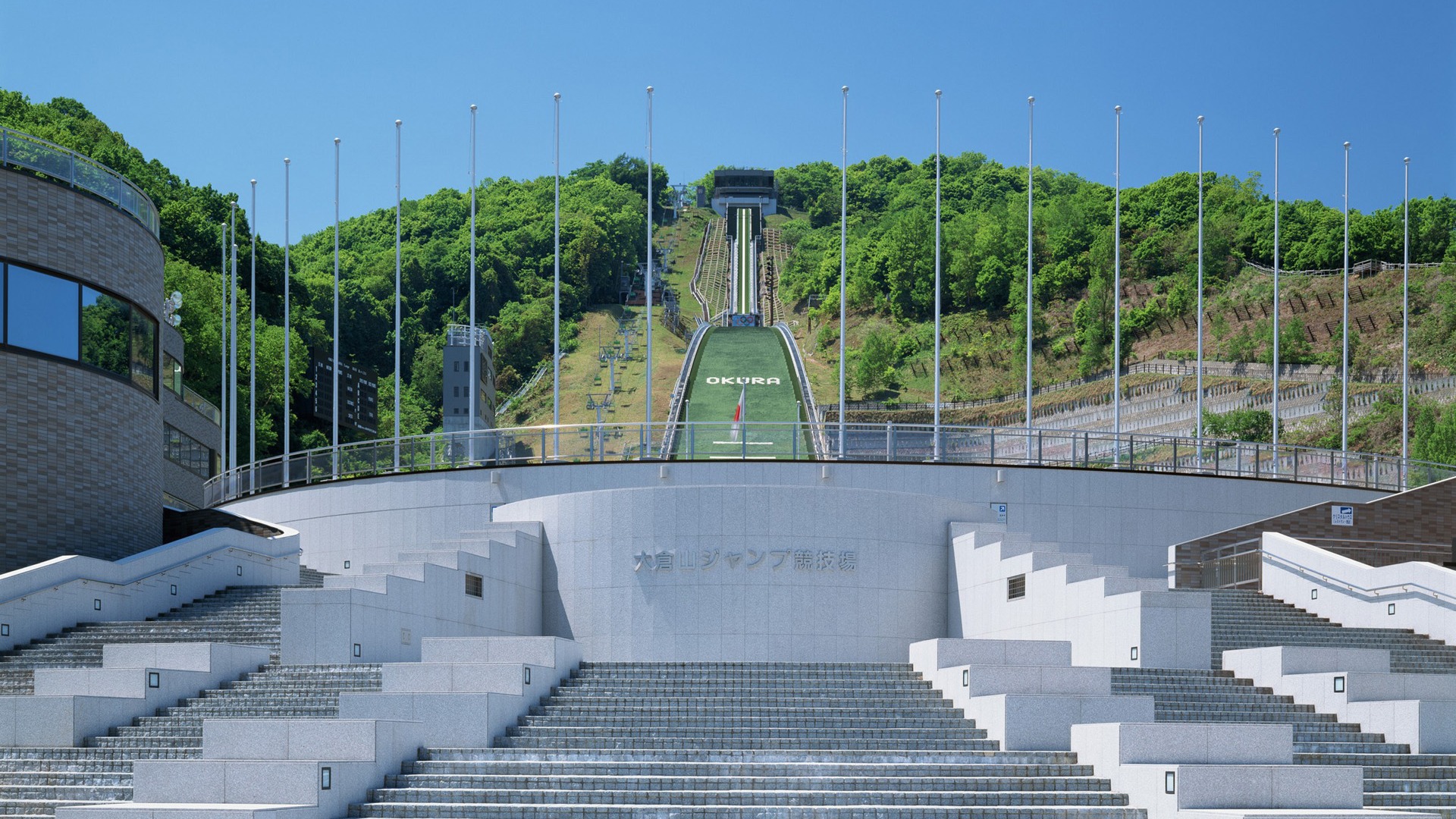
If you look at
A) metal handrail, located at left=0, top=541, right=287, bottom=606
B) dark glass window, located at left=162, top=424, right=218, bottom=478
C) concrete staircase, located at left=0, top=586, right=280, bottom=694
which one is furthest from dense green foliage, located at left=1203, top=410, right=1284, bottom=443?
concrete staircase, located at left=0, top=586, right=280, bottom=694

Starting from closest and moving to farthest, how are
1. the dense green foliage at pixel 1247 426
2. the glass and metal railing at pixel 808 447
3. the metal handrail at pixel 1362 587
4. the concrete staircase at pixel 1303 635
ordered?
the concrete staircase at pixel 1303 635 < the metal handrail at pixel 1362 587 < the glass and metal railing at pixel 808 447 < the dense green foliage at pixel 1247 426

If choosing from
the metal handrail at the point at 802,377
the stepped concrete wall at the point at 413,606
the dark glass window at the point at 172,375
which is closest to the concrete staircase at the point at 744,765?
the stepped concrete wall at the point at 413,606

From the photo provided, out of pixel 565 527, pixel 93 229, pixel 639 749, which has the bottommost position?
pixel 639 749

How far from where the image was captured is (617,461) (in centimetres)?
2908

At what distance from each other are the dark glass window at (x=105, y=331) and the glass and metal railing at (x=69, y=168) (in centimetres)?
185

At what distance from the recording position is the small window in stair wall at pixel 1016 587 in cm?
2331

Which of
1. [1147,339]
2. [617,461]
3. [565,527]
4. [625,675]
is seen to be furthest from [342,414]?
[1147,339]

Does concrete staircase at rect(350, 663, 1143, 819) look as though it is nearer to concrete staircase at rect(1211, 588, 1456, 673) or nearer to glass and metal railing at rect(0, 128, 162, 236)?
concrete staircase at rect(1211, 588, 1456, 673)

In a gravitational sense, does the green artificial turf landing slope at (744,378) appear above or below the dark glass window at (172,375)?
above

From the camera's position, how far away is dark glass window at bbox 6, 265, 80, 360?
2522 centimetres

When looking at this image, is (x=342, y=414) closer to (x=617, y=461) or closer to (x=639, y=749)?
(x=617, y=461)

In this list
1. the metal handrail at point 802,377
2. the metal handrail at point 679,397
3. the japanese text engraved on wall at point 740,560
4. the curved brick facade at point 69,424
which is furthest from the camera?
the metal handrail at point 802,377

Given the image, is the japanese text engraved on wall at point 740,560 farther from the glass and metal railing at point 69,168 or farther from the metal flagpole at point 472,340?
the glass and metal railing at point 69,168

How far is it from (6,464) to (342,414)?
3294 centimetres
